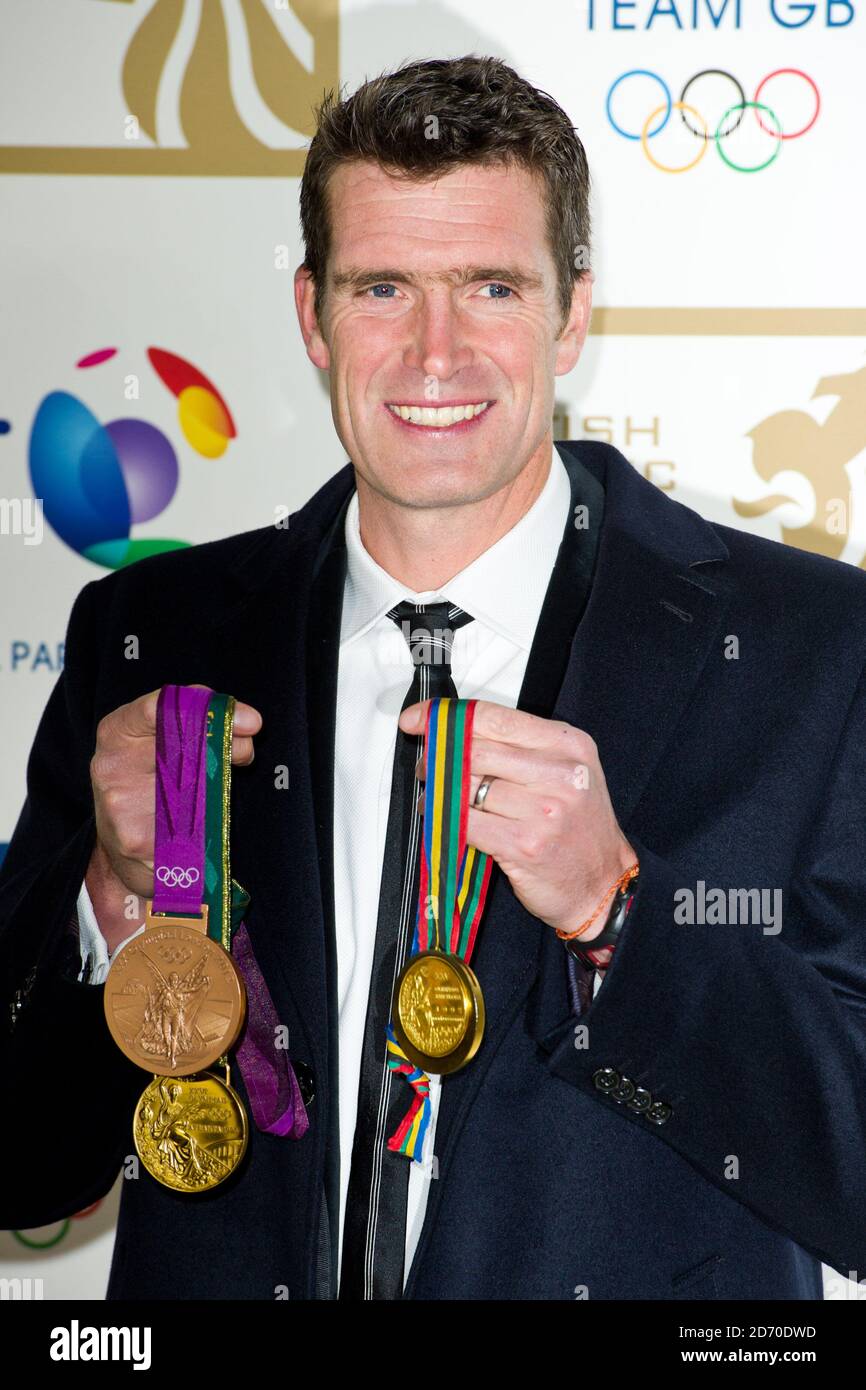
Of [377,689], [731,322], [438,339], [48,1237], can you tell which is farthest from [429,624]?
[48,1237]

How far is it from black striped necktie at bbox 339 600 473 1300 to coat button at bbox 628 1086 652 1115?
273 millimetres

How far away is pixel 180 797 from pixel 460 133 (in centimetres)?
92

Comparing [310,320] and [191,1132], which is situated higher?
[310,320]

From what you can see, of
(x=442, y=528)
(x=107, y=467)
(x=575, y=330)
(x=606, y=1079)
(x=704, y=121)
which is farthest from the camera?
(x=107, y=467)

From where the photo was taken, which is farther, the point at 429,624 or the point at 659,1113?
the point at 429,624

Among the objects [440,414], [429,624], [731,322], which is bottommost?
[429,624]

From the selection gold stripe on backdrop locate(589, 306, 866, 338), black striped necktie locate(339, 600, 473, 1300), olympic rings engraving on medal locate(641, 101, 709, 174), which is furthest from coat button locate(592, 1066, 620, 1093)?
olympic rings engraving on medal locate(641, 101, 709, 174)

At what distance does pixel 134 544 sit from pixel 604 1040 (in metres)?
1.66

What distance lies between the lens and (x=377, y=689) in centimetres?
194

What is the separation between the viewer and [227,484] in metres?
2.86

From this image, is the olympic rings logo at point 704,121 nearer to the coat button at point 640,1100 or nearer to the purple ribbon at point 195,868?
the purple ribbon at point 195,868

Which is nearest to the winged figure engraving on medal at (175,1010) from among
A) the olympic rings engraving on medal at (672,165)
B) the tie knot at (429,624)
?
the tie knot at (429,624)

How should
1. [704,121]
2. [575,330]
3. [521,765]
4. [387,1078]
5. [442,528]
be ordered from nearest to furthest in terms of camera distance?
[521,765] → [387,1078] → [442,528] → [575,330] → [704,121]

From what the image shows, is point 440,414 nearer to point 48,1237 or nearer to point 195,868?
point 195,868
